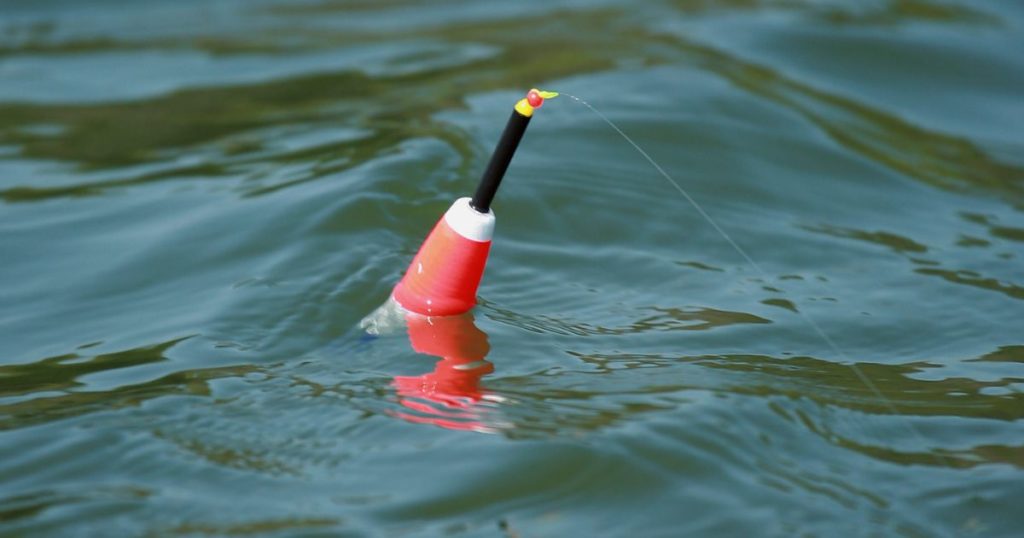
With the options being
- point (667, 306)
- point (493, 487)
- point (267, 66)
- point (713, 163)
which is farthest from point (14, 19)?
point (493, 487)

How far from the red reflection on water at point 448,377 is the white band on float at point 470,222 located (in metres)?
0.28

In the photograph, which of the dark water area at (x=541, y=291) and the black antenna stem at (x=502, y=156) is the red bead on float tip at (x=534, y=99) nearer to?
the black antenna stem at (x=502, y=156)

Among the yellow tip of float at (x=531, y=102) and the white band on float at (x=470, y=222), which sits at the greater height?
the yellow tip of float at (x=531, y=102)

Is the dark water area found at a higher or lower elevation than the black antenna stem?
lower

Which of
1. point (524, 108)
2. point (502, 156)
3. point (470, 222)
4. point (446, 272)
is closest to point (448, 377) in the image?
point (446, 272)

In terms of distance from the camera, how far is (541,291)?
130 inches

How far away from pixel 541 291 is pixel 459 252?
67cm

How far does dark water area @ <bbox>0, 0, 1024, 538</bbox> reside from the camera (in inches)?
89.4

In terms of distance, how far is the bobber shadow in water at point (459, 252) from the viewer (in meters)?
2.54

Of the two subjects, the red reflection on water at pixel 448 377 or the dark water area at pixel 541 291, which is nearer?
the dark water area at pixel 541 291

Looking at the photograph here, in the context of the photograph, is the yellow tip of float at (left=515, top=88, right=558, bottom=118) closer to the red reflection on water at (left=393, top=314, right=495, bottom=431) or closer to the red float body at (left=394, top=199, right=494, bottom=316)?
the red float body at (left=394, top=199, right=494, bottom=316)

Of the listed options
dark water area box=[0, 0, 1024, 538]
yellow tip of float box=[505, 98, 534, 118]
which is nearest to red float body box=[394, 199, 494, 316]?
dark water area box=[0, 0, 1024, 538]

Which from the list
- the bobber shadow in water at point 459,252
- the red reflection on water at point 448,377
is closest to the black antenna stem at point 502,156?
the bobber shadow in water at point 459,252

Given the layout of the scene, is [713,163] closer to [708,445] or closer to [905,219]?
[905,219]
